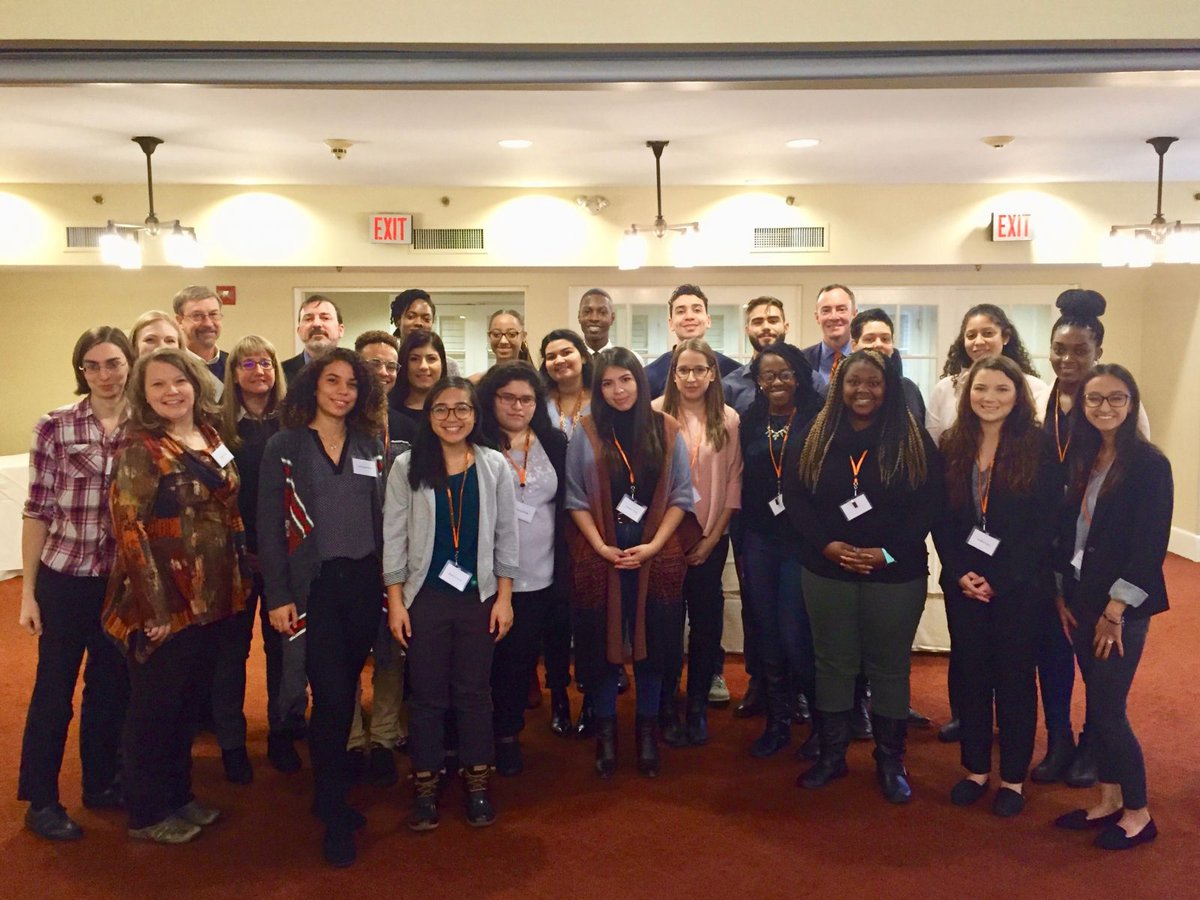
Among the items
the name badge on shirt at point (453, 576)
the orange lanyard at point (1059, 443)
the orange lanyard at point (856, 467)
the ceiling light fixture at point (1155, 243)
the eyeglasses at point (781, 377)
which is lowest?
the name badge on shirt at point (453, 576)

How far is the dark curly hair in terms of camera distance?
9.13 ft

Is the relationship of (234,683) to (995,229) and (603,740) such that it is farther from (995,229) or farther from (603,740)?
(995,229)

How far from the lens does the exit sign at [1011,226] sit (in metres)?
6.21

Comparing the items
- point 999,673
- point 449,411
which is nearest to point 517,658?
point 449,411

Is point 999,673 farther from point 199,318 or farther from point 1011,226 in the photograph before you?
point 1011,226

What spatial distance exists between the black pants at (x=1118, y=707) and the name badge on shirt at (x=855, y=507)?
70 cm

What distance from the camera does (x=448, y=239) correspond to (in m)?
6.35

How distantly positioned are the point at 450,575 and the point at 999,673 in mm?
1761

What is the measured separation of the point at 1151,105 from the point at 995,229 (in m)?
1.97

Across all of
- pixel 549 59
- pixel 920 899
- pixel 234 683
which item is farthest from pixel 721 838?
pixel 549 59

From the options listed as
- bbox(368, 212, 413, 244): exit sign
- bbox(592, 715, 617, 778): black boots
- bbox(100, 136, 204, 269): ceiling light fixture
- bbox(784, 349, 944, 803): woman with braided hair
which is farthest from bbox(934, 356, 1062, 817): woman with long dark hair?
bbox(100, 136, 204, 269): ceiling light fixture

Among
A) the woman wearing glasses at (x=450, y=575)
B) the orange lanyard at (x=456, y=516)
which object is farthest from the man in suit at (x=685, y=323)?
the orange lanyard at (x=456, y=516)

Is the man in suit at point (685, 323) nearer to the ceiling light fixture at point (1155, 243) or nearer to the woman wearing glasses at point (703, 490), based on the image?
the woman wearing glasses at point (703, 490)

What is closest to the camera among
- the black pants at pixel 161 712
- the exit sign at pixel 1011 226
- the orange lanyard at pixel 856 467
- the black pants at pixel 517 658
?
the black pants at pixel 161 712
